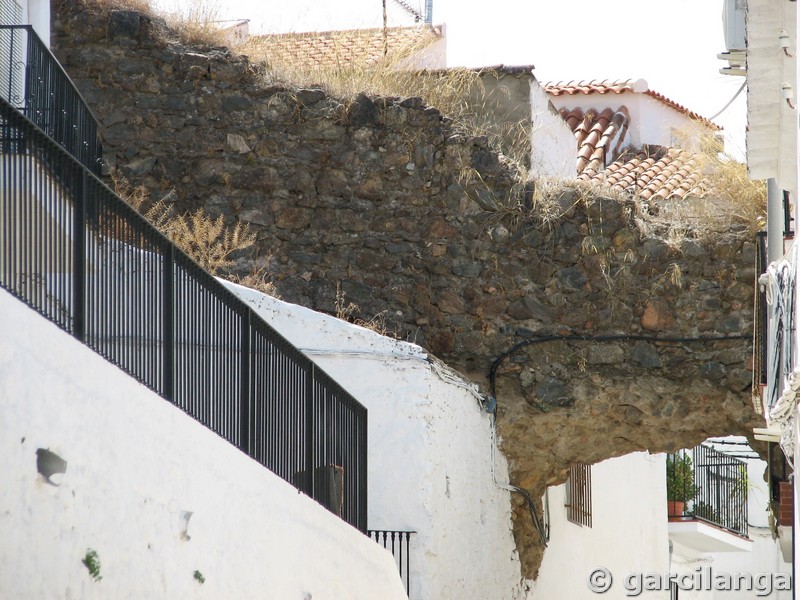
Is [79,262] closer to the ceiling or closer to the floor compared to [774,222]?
closer to the floor

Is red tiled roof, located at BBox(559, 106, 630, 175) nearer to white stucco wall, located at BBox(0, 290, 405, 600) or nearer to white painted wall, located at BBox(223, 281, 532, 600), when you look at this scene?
white painted wall, located at BBox(223, 281, 532, 600)

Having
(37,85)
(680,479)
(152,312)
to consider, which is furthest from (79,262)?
(680,479)

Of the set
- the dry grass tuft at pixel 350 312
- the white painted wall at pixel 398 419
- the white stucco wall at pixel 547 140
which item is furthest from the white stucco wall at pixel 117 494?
the white stucco wall at pixel 547 140

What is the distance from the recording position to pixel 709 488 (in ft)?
82.0

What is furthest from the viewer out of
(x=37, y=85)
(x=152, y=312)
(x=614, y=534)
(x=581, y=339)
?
(x=614, y=534)

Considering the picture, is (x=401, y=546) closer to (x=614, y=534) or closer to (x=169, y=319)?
(x=169, y=319)

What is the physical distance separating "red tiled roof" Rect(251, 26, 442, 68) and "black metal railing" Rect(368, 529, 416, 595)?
7224mm

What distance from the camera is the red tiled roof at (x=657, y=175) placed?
16.4 metres

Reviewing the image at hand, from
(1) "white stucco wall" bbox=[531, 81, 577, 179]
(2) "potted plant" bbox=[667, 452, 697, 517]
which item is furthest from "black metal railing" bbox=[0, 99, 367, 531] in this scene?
(2) "potted plant" bbox=[667, 452, 697, 517]

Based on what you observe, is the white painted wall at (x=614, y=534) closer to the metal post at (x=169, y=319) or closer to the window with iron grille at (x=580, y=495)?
the window with iron grille at (x=580, y=495)

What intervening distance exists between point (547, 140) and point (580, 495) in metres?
5.58

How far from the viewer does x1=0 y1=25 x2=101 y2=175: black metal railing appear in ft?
38.1

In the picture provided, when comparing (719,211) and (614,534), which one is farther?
(614,534)

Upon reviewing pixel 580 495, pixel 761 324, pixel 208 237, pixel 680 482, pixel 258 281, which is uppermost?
pixel 208 237
